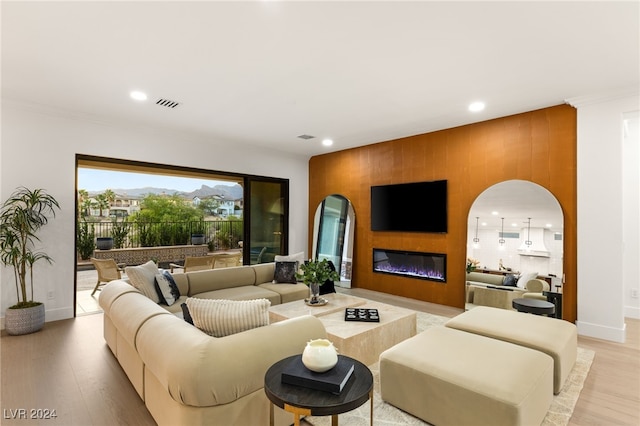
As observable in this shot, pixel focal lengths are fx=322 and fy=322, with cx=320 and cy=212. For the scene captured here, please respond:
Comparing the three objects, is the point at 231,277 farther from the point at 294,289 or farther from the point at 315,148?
the point at 315,148

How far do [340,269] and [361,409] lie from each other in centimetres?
432

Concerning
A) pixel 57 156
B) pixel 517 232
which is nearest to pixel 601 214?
A: pixel 517 232

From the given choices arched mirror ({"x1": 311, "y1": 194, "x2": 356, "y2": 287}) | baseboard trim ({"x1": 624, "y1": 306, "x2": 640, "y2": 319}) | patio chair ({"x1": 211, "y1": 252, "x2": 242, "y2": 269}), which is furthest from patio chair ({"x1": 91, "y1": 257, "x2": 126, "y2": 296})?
baseboard trim ({"x1": 624, "y1": 306, "x2": 640, "y2": 319})

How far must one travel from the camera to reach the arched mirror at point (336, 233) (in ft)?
21.4

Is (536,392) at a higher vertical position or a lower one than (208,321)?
lower

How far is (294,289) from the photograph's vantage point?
458cm

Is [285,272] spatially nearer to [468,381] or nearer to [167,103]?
[167,103]

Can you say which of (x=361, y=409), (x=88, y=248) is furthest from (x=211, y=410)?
(x=88, y=248)

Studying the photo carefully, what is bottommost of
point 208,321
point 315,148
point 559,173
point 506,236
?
point 208,321

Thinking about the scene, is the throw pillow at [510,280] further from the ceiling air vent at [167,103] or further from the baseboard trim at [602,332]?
the ceiling air vent at [167,103]

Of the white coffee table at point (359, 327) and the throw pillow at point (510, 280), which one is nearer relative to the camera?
the white coffee table at point (359, 327)

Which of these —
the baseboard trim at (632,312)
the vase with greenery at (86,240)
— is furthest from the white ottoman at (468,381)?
the vase with greenery at (86,240)

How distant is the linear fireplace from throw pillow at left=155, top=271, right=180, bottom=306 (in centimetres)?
355

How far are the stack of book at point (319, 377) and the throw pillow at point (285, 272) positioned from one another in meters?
3.11
